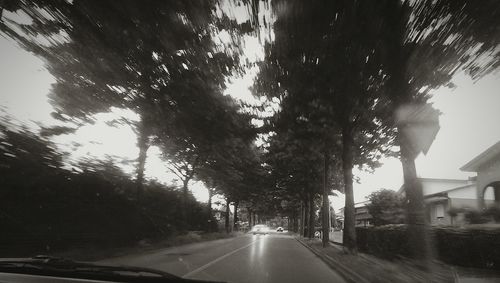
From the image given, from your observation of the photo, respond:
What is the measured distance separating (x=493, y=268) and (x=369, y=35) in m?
11.5

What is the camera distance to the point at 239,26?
6.28 m

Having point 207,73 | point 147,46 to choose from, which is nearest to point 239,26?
point 207,73

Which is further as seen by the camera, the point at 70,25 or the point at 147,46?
the point at 147,46

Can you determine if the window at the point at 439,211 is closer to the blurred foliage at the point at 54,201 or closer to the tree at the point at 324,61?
the tree at the point at 324,61

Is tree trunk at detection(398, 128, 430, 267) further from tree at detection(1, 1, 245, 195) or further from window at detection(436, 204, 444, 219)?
window at detection(436, 204, 444, 219)

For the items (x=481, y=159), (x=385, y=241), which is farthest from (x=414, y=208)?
(x=481, y=159)

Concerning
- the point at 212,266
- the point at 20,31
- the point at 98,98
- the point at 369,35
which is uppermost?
the point at 369,35

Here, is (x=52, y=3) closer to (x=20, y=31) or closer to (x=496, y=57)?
(x=20, y=31)

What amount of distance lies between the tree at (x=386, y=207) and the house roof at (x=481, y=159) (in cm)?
1296

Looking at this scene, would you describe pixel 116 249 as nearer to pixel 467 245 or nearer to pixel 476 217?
pixel 467 245

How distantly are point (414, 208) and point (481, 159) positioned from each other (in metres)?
18.1

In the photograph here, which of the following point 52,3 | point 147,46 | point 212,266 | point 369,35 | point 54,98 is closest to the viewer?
point 52,3

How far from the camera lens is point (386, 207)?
1574 inches

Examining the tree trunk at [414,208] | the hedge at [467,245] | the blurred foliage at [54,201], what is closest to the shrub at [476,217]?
the hedge at [467,245]
